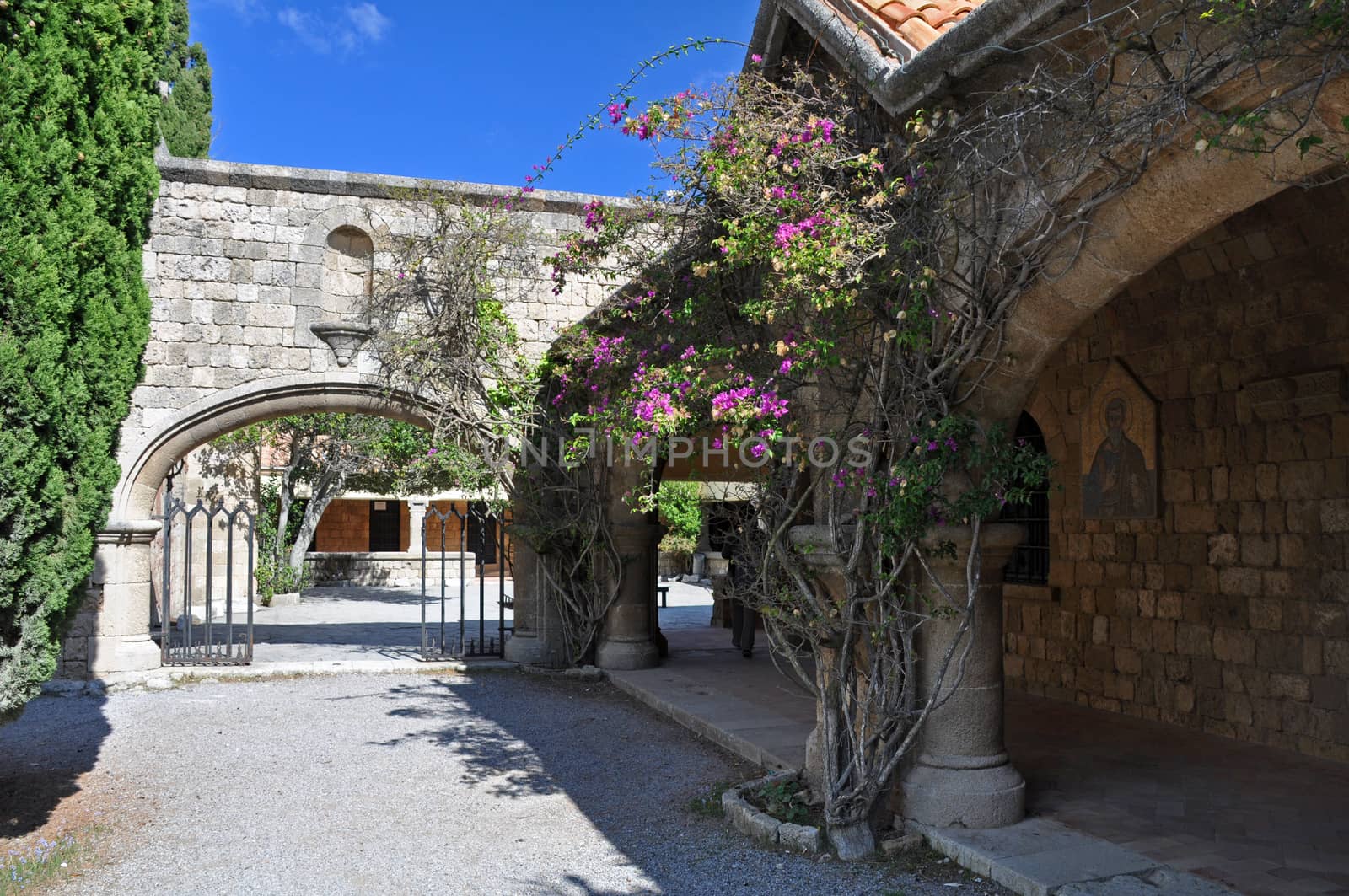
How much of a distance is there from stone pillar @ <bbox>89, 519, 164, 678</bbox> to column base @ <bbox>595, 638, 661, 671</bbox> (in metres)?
3.76

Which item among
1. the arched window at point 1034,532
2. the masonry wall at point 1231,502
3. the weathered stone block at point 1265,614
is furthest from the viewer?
the arched window at point 1034,532

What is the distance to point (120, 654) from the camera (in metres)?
8.73

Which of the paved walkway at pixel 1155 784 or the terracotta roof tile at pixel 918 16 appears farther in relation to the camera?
the terracotta roof tile at pixel 918 16

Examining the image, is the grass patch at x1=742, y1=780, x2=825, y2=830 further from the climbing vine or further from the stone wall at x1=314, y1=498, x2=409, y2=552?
the stone wall at x1=314, y1=498, x2=409, y2=552

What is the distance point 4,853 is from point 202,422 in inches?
209

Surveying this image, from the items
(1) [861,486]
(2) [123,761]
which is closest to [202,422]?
(2) [123,761]

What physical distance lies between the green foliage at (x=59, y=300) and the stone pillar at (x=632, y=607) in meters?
4.73

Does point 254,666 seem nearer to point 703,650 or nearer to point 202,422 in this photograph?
point 202,422

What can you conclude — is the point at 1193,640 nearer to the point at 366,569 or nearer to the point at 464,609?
the point at 464,609

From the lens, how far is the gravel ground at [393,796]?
4102 millimetres

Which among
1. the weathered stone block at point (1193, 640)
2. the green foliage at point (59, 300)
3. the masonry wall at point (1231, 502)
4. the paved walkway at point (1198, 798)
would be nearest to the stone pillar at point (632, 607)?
the masonry wall at point (1231, 502)

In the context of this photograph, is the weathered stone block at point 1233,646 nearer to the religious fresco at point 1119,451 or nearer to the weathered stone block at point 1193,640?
the weathered stone block at point 1193,640

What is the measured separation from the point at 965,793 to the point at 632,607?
5282 mm

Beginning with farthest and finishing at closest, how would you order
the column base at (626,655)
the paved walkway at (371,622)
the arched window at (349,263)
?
the paved walkway at (371,622), the arched window at (349,263), the column base at (626,655)
